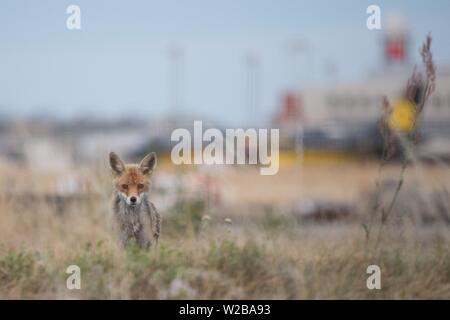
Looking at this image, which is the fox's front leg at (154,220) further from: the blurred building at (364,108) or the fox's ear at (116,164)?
the blurred building at (364,108)

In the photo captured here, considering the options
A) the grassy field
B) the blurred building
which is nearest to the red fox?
the grassy field

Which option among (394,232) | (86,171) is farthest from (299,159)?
(394,232)

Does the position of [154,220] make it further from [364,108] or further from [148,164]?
[364,108]

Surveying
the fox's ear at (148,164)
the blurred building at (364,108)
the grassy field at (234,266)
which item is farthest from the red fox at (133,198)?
the blurred building at (364,108)

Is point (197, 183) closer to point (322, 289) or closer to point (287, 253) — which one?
point (287, 253)

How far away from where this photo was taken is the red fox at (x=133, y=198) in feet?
17.7

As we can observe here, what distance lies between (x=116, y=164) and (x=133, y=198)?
0.24 meters

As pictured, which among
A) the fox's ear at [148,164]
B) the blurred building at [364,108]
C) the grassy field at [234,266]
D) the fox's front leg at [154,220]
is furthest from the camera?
the blurred building at [364,108]

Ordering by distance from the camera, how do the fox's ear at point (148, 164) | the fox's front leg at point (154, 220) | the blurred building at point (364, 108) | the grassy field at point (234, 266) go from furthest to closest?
Answer: the blurred building at point (364, 108)
the fox's front leg at point (154, 220)
the fox's ear at point (148, 164)
the grassy field at point (234, 266)

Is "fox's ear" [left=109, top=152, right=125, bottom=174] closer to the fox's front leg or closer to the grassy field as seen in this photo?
the fox's front leg

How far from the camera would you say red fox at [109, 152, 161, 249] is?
5.39m
